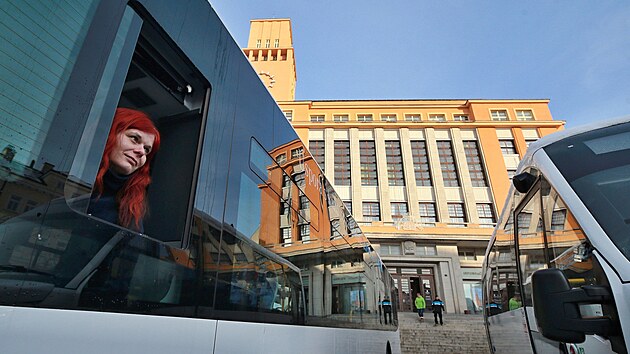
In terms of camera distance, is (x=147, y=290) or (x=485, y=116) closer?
(x=147, y=290)

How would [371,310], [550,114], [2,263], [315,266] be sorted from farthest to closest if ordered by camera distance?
[550,114] → [371,310] → [315,266] → [2,263]

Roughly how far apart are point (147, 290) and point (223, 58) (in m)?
1.34

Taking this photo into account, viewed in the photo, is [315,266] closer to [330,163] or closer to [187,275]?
[187,275]

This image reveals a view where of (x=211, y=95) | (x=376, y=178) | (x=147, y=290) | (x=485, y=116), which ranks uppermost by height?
Answer: (x=485, y=116)

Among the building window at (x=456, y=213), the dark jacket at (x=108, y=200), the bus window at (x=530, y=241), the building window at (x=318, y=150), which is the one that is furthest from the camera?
the building window at (x=318, y=150)

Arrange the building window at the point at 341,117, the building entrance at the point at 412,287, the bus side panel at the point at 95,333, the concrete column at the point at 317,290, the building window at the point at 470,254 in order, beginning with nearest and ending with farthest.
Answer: the bus side panel at the point at 95,333 < the concrete column at the point at 317,290 < the building entrance at the point at 412,287 < the building window at the point at 470,254 < the building window at the point at 341,117

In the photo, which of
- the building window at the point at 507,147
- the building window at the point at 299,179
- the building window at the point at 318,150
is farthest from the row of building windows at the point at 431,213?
the building window at the point at 299,179

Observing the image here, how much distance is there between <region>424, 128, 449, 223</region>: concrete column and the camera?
26691 millimetres

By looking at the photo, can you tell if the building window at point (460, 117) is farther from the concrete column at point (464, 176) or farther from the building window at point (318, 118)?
the building window at point (318, 118)

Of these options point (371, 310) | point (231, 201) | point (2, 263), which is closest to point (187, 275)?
point (231, 201)

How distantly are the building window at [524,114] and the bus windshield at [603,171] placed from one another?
34.9 m

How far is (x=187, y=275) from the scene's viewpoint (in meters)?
1.43

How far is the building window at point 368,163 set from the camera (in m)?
28.7

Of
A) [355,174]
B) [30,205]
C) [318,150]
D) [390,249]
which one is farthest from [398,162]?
[30,205]
